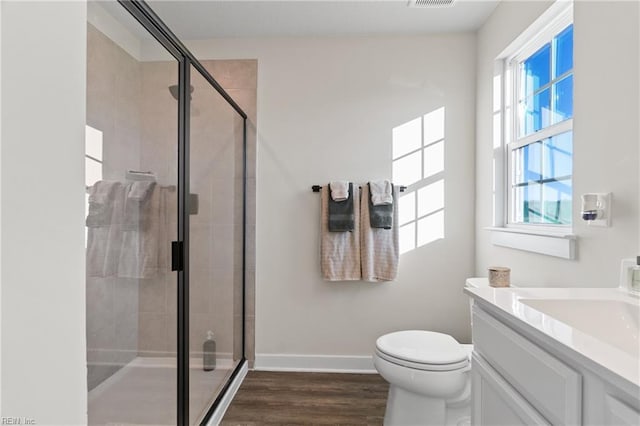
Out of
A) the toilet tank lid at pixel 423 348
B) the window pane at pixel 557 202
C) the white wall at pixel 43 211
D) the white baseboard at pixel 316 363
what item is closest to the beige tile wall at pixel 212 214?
the white baseboard at pixel 316 363

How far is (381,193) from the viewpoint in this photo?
7.60ft

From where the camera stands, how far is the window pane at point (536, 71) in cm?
178

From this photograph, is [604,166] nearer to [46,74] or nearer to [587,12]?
[587,12]

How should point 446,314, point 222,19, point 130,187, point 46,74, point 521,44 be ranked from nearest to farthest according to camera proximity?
point 46,74 < point 130,187 < point 521,44 < point 222,19 < point 446,314

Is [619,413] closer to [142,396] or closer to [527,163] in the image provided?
[142,396]

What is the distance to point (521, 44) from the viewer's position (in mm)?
1924

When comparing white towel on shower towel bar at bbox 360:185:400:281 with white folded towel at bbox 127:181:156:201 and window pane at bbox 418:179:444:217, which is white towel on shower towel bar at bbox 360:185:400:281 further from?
white folded towel at bbox 127:181:156:201

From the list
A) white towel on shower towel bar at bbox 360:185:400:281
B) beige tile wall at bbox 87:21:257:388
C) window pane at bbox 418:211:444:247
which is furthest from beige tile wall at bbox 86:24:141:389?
window pane at bbox 418:211:444:247

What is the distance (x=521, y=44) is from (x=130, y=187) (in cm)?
199

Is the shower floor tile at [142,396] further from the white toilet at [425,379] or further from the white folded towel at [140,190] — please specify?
the white toilet at [425,379]

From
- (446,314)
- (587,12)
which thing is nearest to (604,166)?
(587,12)

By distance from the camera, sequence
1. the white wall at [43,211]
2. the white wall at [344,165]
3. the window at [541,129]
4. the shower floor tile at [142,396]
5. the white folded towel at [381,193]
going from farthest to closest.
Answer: the white wall at [344,165], the white folded towel at [381,193], the window at [541,129], the shower floor tile at [142,396], the white wall at [43,211]

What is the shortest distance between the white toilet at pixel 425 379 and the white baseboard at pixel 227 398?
32.6 inches

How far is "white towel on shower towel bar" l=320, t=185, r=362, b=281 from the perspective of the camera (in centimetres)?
236
